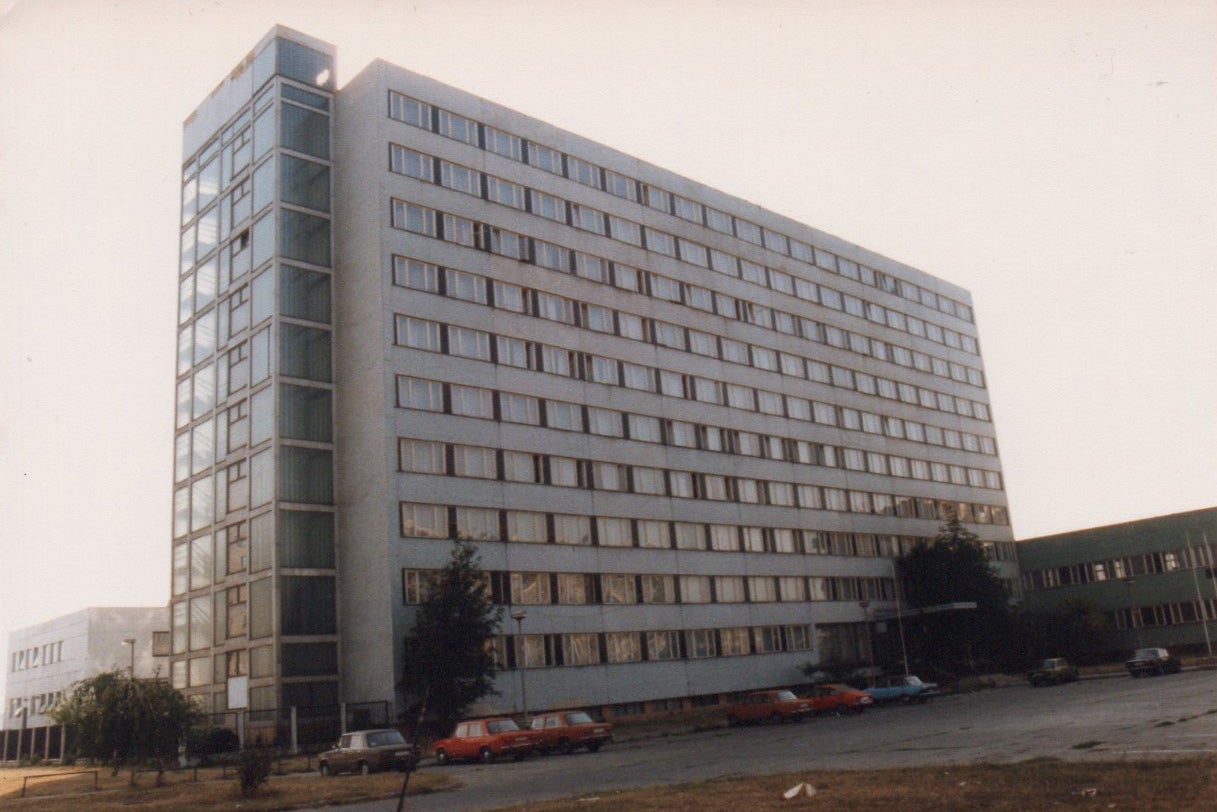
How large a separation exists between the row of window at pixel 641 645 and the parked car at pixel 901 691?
12.9 meters

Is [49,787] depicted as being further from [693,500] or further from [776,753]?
[693,500]

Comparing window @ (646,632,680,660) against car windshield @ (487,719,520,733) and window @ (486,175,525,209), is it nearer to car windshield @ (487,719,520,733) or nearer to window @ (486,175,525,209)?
car windshield @ (487,719,520,733)

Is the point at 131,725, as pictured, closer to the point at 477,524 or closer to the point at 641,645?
the point at 477,524

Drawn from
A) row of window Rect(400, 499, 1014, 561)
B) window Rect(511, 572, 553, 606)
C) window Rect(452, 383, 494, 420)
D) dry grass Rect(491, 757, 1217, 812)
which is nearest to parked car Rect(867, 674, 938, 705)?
row of window Rect(400, 499, 1014, 561)

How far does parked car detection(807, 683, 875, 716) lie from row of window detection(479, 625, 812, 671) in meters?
13.4

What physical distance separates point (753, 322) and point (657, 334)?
1172cm

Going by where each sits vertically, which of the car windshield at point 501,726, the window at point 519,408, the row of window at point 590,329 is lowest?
the car windshield at point 501,726

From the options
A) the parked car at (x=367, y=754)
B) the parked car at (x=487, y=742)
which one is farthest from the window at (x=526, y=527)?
the parked car at (x=367, y=754)

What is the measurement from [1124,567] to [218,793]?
8678 centimetres

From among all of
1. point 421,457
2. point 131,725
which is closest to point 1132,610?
point 421,457

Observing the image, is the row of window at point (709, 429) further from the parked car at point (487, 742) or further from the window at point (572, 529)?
the parked car at point (487, 742)

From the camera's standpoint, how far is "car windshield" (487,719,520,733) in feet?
126

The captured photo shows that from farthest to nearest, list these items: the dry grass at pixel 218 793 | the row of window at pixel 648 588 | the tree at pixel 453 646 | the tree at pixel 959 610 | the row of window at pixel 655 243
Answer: the tree at pixel 959 610, the row of window at pixel 655 243, the row of window at pixel 648 588, the tree at pixel 453 646, the dry grass at pixel 218 793

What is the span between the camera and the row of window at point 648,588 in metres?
57.0
